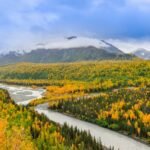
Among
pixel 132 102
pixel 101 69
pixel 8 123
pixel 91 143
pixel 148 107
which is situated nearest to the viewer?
pixel 91 143

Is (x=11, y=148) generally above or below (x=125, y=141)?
above

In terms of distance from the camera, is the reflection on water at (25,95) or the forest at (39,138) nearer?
the forest at (39,138)

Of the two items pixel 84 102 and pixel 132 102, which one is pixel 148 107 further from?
pixel 84 102

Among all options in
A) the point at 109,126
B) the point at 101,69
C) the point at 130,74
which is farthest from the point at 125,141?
the point at 101,69

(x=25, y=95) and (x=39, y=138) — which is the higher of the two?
(x=39, y=138)

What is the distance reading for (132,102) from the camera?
32.1 metres

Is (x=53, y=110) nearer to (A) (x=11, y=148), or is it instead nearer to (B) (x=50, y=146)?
(B) (x=50, y=146)

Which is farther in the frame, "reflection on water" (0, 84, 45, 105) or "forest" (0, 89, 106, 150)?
"reflection on water" (0, 84, 45, 105)

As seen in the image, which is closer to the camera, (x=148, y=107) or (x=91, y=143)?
(x=91, y=143)

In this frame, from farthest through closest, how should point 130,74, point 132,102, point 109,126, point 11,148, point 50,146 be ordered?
1. point 130,74
2. point 132,102
3. point 109,126
4. point 50,146
5. point 11,148

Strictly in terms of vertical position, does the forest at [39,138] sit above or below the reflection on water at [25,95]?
above

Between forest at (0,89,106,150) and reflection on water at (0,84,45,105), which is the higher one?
forest at (0,89,106,150)

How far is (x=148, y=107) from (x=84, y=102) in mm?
8992

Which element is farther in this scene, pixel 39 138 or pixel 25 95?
pixel 25 95
